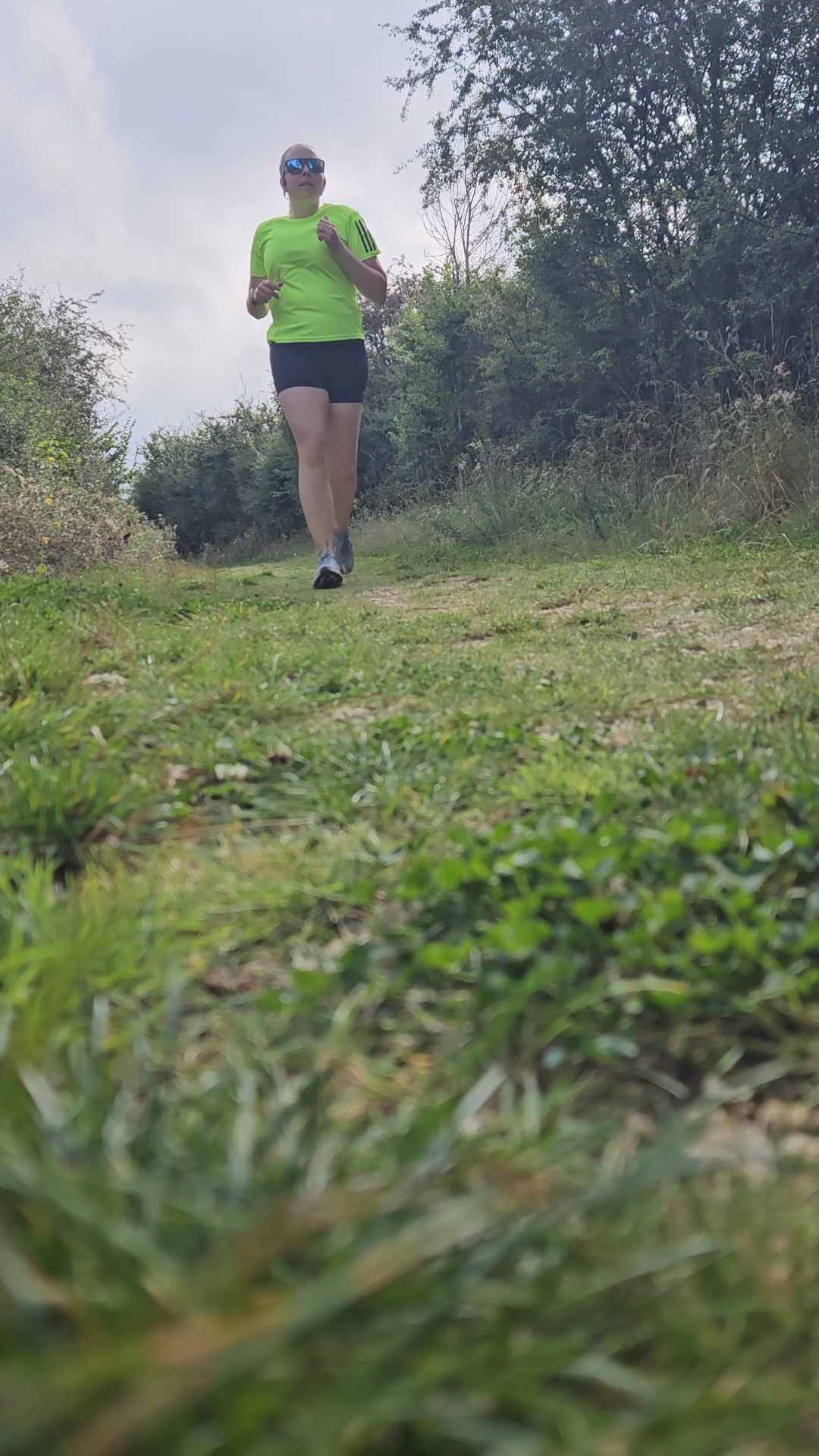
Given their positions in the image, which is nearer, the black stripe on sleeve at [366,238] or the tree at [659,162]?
the black stripe on sleeve at [366,238]

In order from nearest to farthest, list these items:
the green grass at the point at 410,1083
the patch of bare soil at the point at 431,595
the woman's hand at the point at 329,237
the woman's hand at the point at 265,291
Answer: the green grass at the point at 410,1083
the patch of bare soil at the point at 431,595
the woman's hand at the point at 329,237
the woman's hand at the point at 265,291

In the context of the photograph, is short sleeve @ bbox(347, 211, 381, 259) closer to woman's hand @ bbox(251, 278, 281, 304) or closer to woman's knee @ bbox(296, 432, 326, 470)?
woman's hand @ bbox(251, 278, 281, 304)

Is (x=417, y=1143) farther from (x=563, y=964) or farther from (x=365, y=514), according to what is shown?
(x=365, y=514)

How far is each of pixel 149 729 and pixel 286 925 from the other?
112cm

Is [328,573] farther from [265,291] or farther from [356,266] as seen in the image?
[356,266]

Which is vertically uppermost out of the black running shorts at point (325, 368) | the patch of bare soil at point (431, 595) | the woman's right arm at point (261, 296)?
the woman's right arm at point (261, 296)

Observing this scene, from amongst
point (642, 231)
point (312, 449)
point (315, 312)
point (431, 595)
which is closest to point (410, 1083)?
point (431, 595)

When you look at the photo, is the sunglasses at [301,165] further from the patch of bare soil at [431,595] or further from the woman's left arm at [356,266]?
the patch of bare soil at [431,595]

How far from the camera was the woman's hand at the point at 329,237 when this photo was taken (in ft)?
19.5

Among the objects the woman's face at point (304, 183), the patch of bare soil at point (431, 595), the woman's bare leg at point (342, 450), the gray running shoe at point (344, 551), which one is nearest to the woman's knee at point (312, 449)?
the woman's bare leg at point (342, 450)

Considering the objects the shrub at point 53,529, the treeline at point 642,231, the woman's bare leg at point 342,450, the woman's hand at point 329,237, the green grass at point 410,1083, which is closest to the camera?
the green grass at point 410,1083

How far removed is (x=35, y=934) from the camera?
129cm

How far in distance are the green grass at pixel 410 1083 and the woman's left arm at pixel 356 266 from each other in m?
4.82

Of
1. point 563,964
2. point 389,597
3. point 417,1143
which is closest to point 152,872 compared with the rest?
point 563,964
